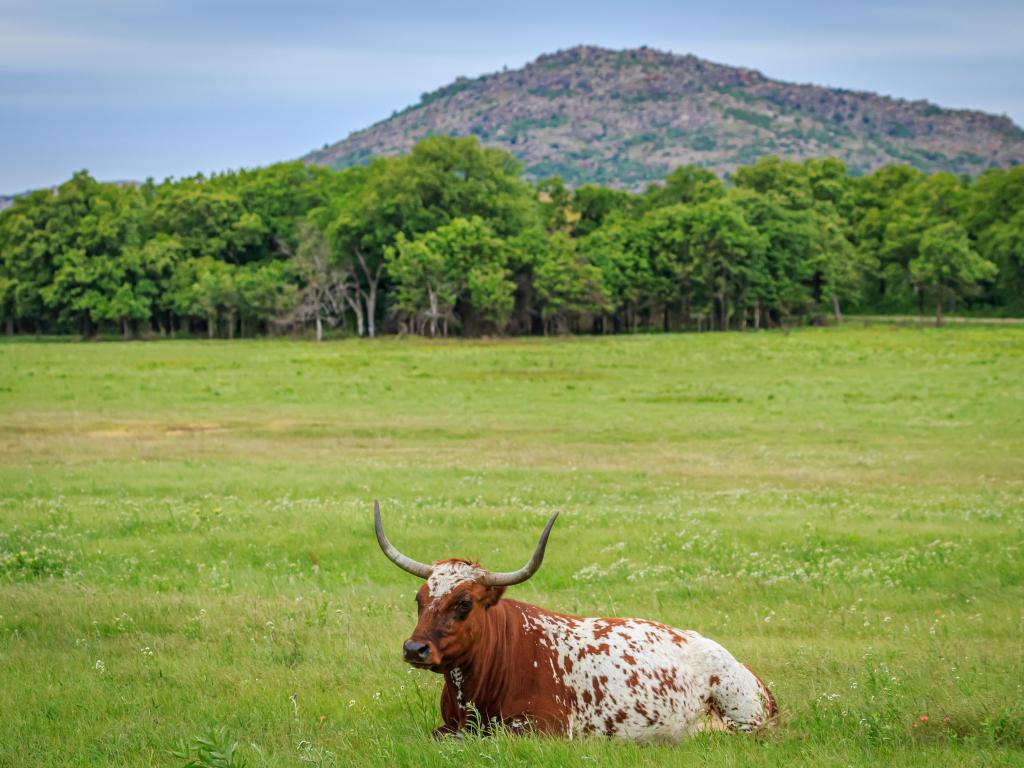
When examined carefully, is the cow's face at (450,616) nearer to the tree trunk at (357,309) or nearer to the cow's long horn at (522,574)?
the cow's long horn at (522,574)

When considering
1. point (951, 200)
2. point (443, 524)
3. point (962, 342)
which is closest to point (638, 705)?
point (443, 524)

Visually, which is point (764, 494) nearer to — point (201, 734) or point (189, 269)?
point (201, 734)

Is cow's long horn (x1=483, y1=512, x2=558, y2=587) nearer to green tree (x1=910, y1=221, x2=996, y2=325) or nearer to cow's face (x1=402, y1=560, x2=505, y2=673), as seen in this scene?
cow's face (x1=402, y1=560, x2=505, y2=673)

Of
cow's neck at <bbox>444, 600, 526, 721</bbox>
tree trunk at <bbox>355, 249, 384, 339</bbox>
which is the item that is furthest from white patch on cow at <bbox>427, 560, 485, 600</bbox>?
tree trunk at <bbox>355, 249, 384, 339</bbox>

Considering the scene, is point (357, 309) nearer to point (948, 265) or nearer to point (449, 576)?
point (948, 265)

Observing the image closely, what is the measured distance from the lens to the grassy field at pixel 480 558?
798 centimetres

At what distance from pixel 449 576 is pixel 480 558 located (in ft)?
26.2

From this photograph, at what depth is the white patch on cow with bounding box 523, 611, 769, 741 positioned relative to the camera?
26.0ft

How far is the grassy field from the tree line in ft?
217

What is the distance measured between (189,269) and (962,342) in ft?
275

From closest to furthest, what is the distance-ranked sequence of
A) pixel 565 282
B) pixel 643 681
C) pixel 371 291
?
pixel 643 681 → pixel 565 282 → pixel 371 291

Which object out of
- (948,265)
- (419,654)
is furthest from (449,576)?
(948,265)

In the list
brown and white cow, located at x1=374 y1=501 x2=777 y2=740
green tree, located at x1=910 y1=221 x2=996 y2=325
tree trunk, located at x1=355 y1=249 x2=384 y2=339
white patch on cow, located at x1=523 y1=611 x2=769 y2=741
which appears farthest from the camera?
green tree, located at x1=910 y1=221 x2=996 y2=325

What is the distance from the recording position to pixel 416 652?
23.4 ft
